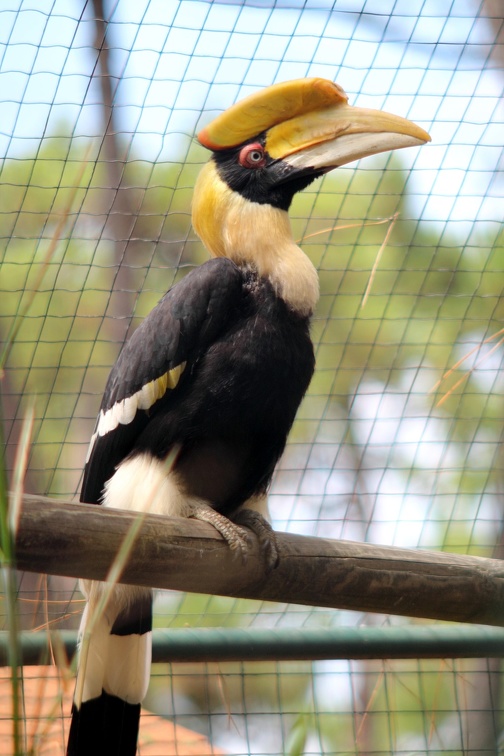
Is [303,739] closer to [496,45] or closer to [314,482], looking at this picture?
[496,45]

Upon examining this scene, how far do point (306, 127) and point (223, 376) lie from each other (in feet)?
2.05

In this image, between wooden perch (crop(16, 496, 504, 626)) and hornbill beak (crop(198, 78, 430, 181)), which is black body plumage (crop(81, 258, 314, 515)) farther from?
hornbill beak (crop(198, 78, 430, 181))

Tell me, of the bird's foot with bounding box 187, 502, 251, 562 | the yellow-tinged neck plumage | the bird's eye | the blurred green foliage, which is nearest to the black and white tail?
the bird's foot with bounding box 187, 502, 251, 562

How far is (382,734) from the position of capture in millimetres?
4090

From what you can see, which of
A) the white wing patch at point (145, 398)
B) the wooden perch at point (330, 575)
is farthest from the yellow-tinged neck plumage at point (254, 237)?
the wooden perch at point (330, 575)

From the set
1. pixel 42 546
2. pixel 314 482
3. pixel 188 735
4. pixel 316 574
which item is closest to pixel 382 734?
pixel 314 482

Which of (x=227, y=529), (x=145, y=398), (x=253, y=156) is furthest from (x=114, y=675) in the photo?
(x=253, y=156)

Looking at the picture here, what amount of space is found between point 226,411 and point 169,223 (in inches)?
120

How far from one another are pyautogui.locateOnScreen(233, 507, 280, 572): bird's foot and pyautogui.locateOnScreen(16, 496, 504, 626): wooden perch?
13 millimetres

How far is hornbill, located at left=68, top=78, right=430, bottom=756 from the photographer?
1.71 m

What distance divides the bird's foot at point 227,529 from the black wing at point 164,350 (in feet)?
0.66

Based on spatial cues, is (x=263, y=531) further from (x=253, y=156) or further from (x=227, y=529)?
(x=253, y=156)

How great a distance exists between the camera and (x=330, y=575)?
5.22 ft

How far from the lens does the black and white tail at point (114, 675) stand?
1.63 meters
